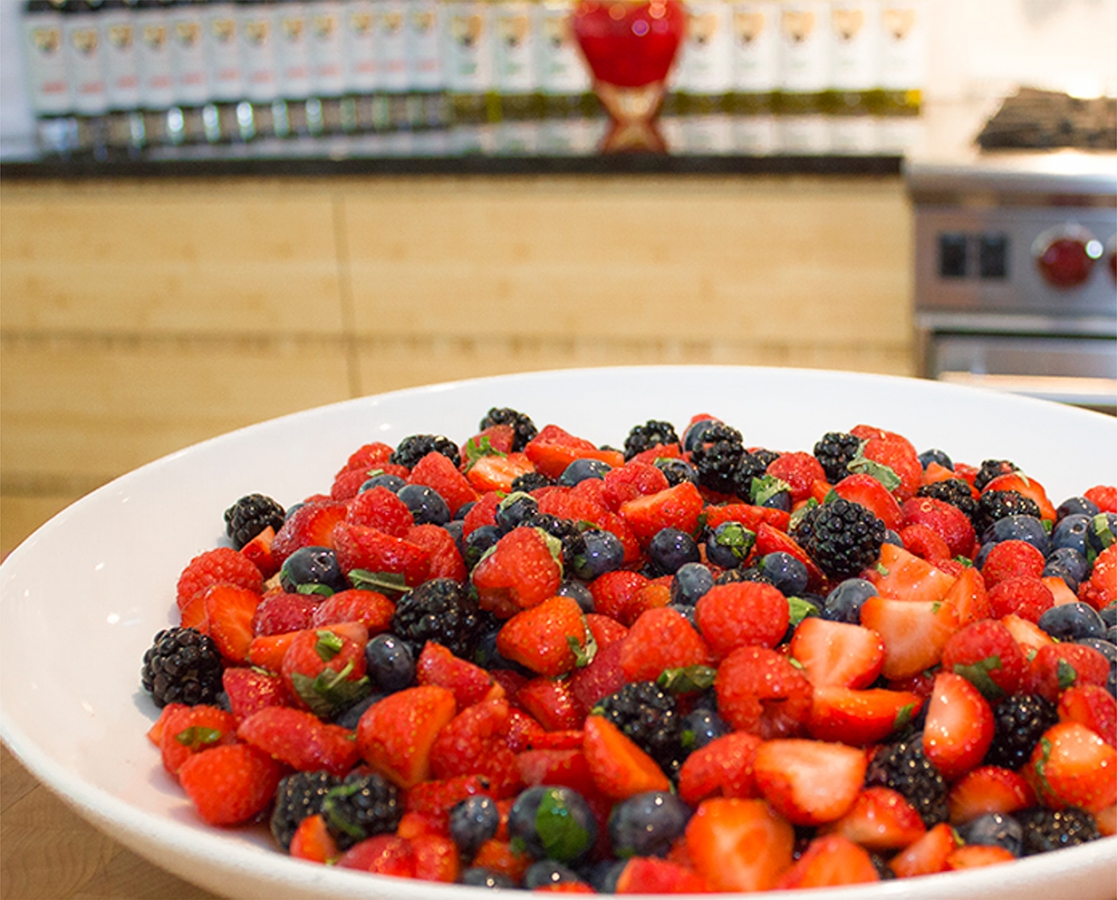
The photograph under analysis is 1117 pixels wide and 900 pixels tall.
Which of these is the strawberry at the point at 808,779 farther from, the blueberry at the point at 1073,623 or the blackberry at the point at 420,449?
the blackberry at the point at 420,449

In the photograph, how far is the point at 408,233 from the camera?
89.7 inches

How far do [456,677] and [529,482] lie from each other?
29 cm

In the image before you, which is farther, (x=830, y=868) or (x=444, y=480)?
(x=444, y=480)

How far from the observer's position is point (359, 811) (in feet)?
2.02

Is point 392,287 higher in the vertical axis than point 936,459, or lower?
lower

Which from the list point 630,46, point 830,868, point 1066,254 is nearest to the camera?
point 830,868

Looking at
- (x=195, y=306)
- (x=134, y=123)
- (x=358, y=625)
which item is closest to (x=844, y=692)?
(x=358, y=625)

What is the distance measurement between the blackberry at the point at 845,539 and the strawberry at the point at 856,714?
15 cm

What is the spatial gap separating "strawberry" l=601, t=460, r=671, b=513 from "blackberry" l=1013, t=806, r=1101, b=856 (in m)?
0.39

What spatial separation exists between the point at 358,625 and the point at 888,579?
349 mm

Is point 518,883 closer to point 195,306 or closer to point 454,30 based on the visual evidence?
point 195,306

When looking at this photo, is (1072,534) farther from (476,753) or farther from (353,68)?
(353,68)

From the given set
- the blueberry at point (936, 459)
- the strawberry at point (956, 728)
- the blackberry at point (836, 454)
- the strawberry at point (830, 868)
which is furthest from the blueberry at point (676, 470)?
the strawberry at point (830, 868)

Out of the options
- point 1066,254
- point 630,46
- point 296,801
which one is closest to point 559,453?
point 296,801
